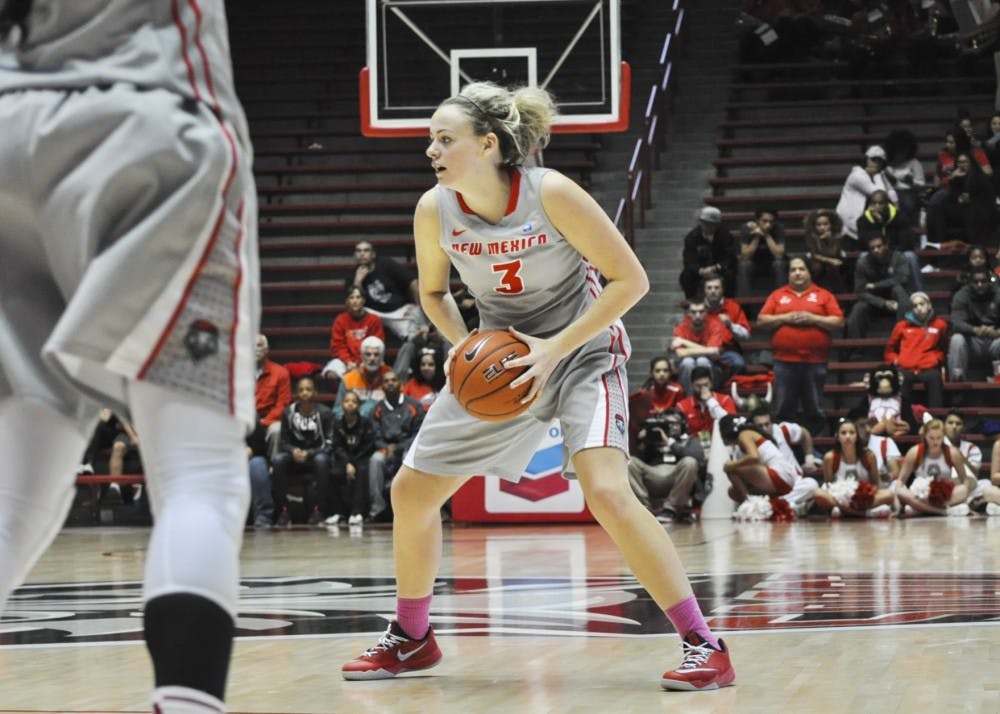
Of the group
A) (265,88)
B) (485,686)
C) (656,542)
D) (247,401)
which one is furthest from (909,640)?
(265,88)

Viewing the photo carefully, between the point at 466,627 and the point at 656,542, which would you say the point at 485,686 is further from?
the point at 466,627

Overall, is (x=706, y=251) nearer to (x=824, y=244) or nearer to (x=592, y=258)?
(x=824, y=244)

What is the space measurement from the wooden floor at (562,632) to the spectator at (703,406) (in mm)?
3744

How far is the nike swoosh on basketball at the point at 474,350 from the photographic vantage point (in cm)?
397

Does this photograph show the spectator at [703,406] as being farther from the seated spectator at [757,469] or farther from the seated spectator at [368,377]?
the seated spectator at [368,377]

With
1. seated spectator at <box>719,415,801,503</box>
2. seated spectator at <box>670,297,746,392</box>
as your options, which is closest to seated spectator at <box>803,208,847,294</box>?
seated spectator at <box>670,297,746,392</box>

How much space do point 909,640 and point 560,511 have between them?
7.27 meters

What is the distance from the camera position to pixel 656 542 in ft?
12.8

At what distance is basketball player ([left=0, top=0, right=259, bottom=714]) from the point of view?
1.92 m

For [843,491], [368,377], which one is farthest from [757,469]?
Answer: [368,377]

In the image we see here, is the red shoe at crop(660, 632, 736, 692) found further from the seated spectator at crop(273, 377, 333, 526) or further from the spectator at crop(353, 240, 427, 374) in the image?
the spectator at crop(353, 240, 427, 374)

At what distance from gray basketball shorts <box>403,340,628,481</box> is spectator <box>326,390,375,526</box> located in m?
8.49

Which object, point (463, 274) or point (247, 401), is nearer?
point (247, 401)

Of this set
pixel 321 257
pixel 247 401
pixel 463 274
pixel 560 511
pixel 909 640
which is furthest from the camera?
pixel 321 257
